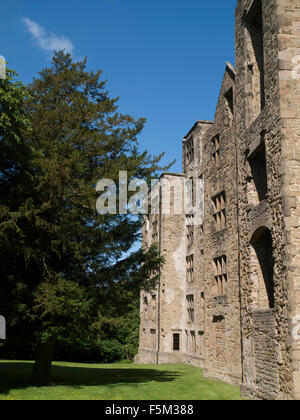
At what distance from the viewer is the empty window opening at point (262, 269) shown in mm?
13703

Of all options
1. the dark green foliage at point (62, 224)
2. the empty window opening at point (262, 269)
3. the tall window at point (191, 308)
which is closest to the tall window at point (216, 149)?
the dark green foliage at point (62, 224)

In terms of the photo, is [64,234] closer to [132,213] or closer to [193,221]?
[132,213]

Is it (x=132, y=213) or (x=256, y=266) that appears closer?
(x=256, y=266)

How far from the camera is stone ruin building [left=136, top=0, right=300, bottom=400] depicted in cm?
1105

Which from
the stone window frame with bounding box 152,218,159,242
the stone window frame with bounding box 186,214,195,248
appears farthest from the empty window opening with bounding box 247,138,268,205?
the stone window frame with bounding box 152,218,159,242

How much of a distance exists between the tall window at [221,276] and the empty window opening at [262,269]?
450 centimetres

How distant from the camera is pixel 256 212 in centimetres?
1372

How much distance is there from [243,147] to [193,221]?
1507cm

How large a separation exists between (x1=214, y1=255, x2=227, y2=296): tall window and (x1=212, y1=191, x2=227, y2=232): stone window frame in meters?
1.53

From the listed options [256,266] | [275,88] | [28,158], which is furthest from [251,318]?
[28,158]

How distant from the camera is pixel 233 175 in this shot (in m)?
18.3

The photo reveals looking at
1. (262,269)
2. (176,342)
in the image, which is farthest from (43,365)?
(176,342)

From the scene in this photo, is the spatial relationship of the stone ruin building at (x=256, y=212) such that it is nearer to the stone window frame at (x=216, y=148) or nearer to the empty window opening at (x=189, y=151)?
the stone window frame at (x=216, y=148)

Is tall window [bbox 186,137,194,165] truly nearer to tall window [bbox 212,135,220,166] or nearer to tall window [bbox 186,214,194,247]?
tall window [bbox 186,214,194,247]
